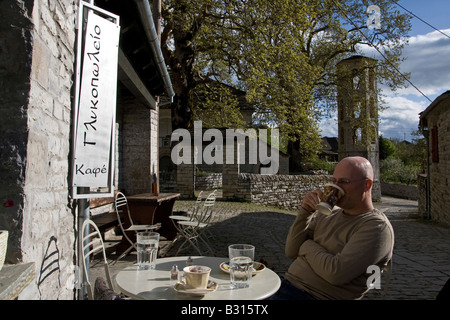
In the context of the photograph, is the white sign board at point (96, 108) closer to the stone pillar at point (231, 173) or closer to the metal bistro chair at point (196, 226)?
the metal bistro chair at point (196, 226)

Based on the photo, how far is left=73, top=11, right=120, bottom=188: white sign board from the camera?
2781 mm

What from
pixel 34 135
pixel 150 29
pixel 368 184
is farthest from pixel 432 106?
pixel 34 135

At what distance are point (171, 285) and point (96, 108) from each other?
1627 millimetres

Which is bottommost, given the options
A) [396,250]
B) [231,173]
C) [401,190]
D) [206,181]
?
[396,250]

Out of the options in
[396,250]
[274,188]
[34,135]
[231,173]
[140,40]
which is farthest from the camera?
[274,188]

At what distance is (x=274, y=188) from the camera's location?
14.9 meters

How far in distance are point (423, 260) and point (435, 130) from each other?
7078mm

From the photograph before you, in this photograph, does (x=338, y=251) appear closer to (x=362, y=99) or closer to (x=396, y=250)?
(x=396, y=250)

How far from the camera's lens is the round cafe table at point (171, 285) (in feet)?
5.87

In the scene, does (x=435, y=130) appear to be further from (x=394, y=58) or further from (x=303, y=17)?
(x=394, y=58)

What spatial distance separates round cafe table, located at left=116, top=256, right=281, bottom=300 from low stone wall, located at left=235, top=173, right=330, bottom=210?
37.4ft

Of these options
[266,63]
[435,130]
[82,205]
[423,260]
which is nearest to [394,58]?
[435,130]
